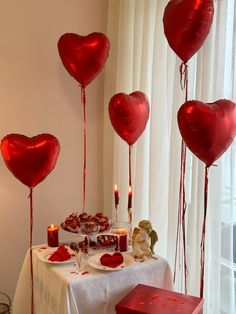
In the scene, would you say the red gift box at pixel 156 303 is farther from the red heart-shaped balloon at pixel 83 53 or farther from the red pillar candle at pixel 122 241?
the red heart-shaped balloon at pixel 83 53

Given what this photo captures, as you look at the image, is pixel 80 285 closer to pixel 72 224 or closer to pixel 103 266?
pixel 103 266

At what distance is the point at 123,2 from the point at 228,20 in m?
0.80

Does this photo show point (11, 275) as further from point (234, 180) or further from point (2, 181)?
point (234, 180)

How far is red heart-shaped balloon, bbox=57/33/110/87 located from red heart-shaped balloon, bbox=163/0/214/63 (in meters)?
0.47

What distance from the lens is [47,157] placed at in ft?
5.62

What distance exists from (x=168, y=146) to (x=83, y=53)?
0.66 meters

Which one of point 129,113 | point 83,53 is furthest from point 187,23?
point 83,53

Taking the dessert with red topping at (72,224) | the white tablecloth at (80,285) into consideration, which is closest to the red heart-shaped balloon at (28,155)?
the dessert with red topping at (72,224)

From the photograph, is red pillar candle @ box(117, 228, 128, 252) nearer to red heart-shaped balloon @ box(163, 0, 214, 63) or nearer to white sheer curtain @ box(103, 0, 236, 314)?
white sheer curtain @ box(103, 0, 236, 314)

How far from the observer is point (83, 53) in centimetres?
193

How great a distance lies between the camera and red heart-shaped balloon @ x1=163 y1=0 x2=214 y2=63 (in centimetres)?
145

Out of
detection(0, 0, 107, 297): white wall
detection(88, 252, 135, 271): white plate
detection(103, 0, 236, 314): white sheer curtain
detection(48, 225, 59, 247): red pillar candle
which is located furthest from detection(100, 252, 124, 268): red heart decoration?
detection(0, 0, 107, 297): white wall

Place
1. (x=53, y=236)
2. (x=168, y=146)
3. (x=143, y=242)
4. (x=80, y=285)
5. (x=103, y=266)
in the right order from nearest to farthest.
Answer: (x=80, y=285) < (x=103, y=266) < (x=143, y=242) < (x=53, y=236) < (x=168, y=146)

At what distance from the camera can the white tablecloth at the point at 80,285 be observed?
1497 millimetres
